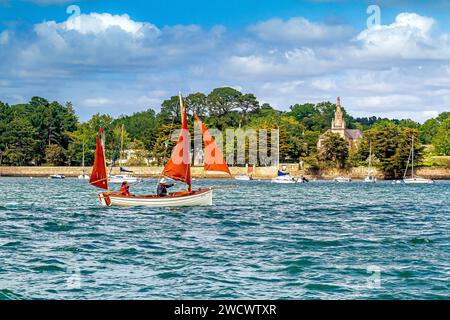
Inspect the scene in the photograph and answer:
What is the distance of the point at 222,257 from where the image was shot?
2245cm

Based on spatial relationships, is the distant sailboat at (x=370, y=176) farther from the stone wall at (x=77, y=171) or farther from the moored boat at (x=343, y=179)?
the stone wall at (x=77, y=171)

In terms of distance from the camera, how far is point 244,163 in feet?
468

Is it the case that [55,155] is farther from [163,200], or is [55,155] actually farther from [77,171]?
[163,200]

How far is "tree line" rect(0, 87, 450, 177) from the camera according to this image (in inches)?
5266

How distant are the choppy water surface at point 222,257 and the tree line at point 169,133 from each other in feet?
307

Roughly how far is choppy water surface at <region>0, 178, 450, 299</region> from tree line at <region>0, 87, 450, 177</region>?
9355 cm

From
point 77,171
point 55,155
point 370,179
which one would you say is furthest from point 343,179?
point 55,155

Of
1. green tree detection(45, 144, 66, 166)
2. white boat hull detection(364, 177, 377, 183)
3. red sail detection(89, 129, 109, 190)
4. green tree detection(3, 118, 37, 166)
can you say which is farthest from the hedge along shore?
red sail detection(89, 129, 109, 190)

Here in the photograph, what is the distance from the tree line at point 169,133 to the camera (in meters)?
134

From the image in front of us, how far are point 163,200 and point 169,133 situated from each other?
8912 centimetres

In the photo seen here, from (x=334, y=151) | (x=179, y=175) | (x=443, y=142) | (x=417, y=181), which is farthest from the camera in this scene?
(x=443, y=142)
